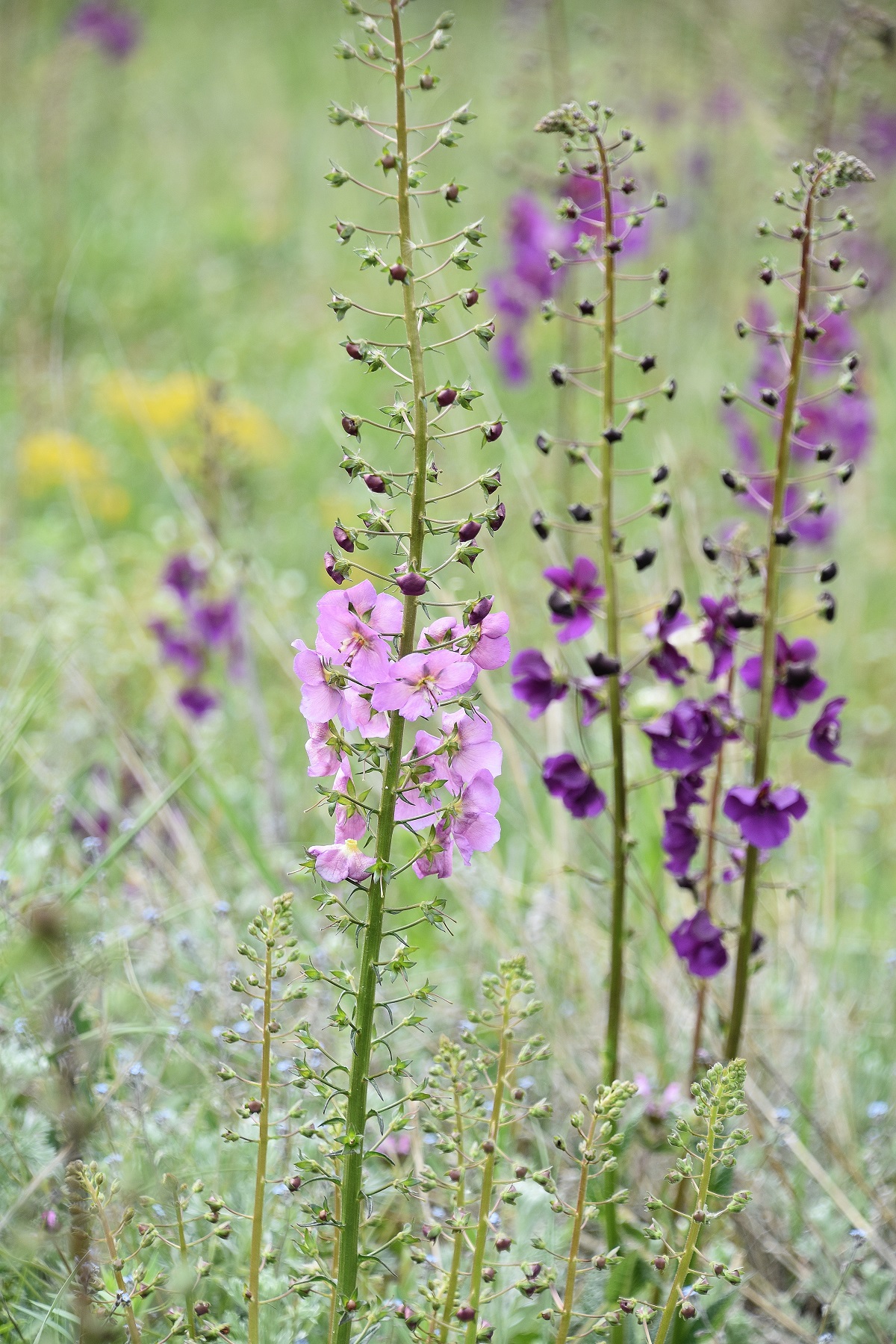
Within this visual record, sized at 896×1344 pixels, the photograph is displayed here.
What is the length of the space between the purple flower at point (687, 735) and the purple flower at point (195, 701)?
7.13 feet

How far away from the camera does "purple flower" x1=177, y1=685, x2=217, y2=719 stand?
3.61 metres

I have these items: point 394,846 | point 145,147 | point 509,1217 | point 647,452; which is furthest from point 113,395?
point 509,1217

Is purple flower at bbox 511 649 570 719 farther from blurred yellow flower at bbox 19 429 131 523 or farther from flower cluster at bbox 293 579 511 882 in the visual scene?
blurred yellow flower at bbox 19 429 131 523

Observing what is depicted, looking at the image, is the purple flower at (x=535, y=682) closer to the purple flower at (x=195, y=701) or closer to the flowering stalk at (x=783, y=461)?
the flowering stalk at (x=783, y=461)

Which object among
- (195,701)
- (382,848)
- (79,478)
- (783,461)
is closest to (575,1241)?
(382,848)

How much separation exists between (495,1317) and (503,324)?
426 centimetres

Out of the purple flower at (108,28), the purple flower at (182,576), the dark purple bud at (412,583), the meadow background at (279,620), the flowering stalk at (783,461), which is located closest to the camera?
the dark purple bud at (412,583)

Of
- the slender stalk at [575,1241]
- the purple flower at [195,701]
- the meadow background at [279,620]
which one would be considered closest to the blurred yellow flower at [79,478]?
the meadow background at [279,620]

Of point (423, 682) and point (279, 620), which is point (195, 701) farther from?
point (423, 682)

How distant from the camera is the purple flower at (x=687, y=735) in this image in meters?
1.66

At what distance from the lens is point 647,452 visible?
217 inches

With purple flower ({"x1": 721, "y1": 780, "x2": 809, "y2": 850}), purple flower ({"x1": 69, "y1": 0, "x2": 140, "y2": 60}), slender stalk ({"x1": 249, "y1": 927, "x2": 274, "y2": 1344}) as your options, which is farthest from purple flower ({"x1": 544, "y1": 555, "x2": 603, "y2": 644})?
purple flower ({"x1": 69, "y1": 0, "x2": 140, "y2": 60})

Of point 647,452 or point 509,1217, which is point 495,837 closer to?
point 509,1217

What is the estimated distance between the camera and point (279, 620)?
3514 millimetres
